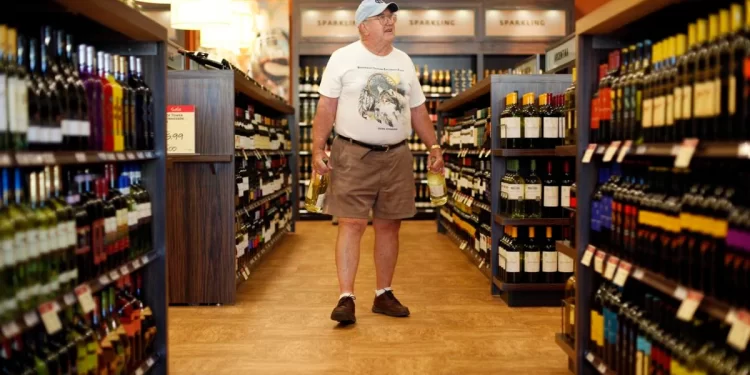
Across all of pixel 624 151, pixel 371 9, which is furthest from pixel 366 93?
pixel 624 151

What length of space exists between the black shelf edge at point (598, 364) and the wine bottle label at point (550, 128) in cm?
198

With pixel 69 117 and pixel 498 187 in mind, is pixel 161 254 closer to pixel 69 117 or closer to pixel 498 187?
pixel 69 117

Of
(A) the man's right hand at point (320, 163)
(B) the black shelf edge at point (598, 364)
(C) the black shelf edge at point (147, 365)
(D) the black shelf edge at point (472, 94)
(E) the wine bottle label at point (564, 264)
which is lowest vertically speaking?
(C) the black shelf edge at point (147, 365)

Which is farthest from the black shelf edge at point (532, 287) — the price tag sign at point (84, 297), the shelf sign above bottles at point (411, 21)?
the shelf sign above bottles at point (411, 21)

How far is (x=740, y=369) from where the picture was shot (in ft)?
6.42

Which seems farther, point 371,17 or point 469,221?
point 469,221

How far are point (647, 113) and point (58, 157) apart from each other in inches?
69.4

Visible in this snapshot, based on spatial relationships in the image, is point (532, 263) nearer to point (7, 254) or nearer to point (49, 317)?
point (49, 317)

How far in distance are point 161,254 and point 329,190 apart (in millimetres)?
1474

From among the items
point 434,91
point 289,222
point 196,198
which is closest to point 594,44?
point 196,198

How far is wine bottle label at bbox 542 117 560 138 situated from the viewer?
15.4 feet

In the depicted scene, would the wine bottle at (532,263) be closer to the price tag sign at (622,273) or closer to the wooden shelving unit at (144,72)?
the price tag sign at (622,273)

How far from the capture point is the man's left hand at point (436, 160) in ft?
15.0

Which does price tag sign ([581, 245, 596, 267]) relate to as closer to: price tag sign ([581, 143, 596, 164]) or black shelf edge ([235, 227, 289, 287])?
price tag sign ([581, 143, 596, 164])
